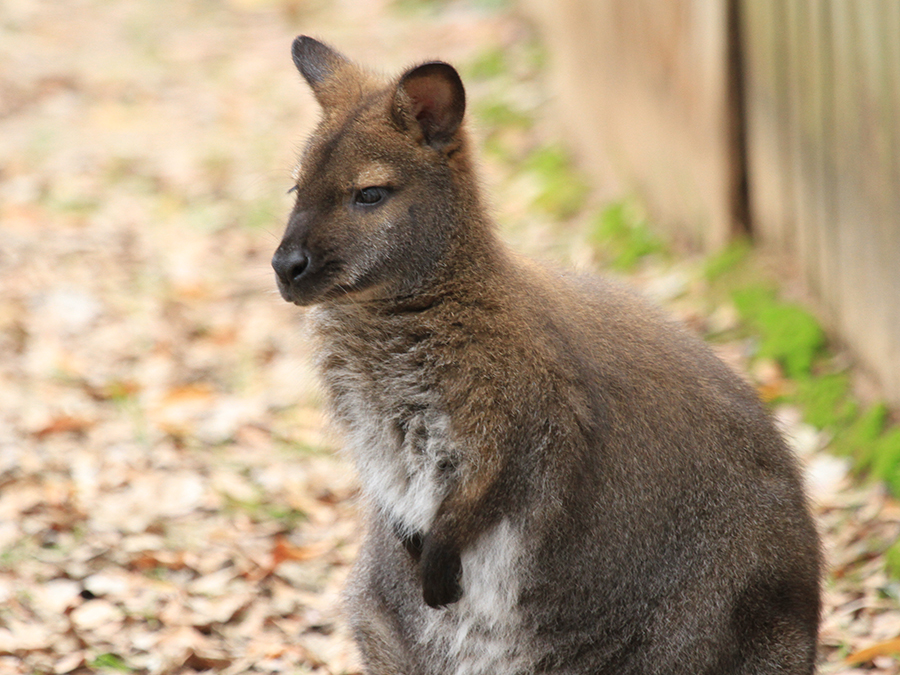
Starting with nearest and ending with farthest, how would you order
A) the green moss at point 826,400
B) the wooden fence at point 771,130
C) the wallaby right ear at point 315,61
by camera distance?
1. the wallaby right ear at point 315,61
2. the wooden fence at point 771,130
3. the green moss at point 826,400

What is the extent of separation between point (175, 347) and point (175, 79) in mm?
4725

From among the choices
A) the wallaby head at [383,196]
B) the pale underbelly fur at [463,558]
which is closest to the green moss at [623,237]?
the wallaby head at [383,196]

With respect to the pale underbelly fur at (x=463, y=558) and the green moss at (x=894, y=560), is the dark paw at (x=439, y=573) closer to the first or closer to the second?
the pale underbelly fur at (x=463, y=558)

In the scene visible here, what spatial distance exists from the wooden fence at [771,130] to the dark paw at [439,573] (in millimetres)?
2416

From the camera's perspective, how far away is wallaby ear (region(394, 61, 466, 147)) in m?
3.21

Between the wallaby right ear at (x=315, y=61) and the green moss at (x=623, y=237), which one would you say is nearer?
the wallaby right ear at (x=315, y=61)

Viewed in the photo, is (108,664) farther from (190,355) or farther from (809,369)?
(809,369)

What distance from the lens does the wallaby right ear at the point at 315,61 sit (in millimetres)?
3594

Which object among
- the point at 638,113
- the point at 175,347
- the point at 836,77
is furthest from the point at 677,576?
the point at 638,113

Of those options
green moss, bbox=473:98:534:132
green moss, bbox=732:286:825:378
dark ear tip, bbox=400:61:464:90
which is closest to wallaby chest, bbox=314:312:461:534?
dark ear tip, bbox=400:61:464:90

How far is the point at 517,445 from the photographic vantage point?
10.2 ft

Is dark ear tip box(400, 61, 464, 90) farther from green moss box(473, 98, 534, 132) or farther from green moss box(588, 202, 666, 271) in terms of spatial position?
green moss box(473, 98, 534, 132)

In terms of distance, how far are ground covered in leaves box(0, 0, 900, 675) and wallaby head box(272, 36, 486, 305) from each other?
46 cm

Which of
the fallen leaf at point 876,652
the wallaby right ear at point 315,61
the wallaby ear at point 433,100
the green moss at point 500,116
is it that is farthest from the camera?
the green moss at point 500,116
